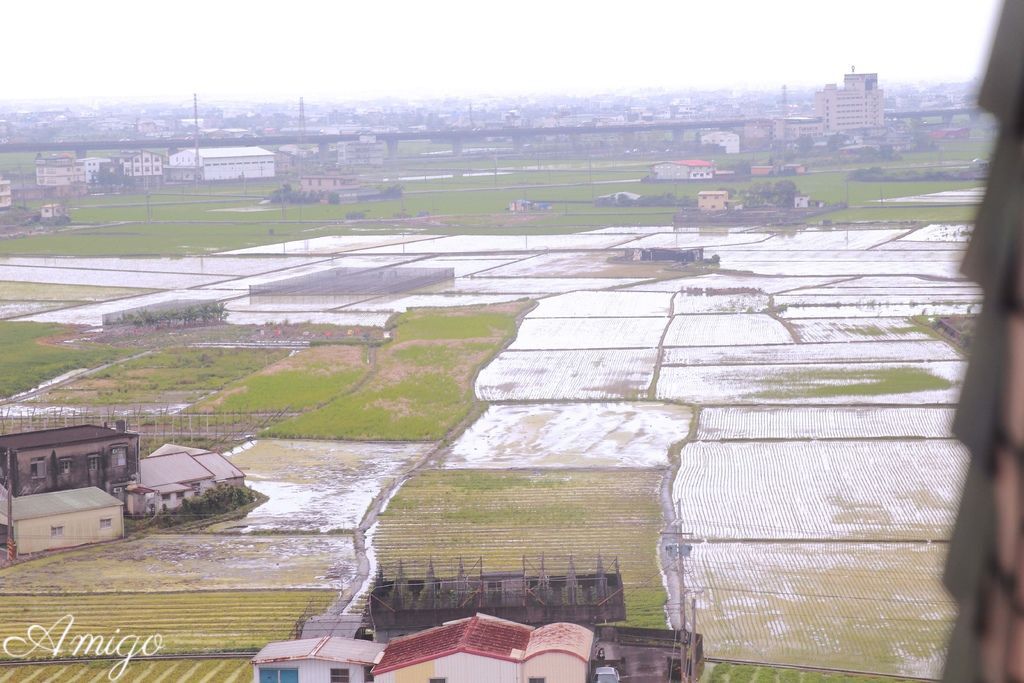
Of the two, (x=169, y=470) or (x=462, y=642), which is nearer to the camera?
(x=462, y=642)

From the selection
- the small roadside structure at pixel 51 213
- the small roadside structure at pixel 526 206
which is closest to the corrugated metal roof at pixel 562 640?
Result: the small roadside structure at pixel 526 206

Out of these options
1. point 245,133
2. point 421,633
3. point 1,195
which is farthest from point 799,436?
point 245,133

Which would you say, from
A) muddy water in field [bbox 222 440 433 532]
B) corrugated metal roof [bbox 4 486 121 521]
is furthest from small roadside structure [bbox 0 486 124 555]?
muddy water in field [bbox 222 440 433 532]

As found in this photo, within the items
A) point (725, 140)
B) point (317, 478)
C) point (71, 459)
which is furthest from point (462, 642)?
point (725, 140)

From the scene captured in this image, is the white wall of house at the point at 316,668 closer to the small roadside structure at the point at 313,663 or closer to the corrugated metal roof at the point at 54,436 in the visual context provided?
the small roadside structure at the point at 313,663

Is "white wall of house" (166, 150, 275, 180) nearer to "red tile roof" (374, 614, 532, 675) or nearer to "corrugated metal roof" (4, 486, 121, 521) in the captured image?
"corrugated metal roof" (4, 486, 121, 521)

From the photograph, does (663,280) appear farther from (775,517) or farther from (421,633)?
(421,633)

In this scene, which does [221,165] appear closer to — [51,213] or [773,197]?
[51,213]

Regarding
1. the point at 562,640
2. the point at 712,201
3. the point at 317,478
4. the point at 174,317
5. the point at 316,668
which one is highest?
the point at 562,640
